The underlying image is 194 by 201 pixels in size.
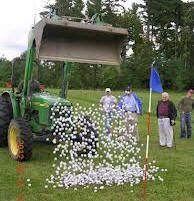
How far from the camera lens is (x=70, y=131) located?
8.86 m

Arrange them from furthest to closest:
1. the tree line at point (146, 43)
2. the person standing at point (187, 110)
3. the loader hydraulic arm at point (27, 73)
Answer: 1. the tree line at point (146, 43)
2. the person standing at point (187, 110)
3. the loader hydraulic arm at point (27, 73)

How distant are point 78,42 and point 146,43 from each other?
52.3 meters

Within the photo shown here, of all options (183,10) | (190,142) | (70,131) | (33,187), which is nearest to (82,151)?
(70,131)

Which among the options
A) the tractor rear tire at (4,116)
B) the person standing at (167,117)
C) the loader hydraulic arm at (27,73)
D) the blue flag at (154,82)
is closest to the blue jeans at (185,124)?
the person standing at (167,117)

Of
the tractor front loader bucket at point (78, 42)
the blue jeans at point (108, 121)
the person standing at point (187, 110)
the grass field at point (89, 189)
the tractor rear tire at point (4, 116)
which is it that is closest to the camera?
the grass field at point (89, 189)

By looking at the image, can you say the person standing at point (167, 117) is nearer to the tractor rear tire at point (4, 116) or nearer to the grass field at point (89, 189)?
the grass field at point (89, 189)

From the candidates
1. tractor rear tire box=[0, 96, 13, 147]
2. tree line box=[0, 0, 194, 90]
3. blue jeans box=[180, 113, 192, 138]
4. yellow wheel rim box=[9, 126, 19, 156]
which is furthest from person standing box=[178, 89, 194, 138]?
tree line box=[0, 0, 194, 90]

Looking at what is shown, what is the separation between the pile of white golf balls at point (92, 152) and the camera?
28.8 feet

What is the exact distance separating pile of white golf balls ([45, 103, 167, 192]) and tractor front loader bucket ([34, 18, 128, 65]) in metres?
Answer: 0.94

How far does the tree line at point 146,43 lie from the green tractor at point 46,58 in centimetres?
3928

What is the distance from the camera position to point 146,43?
61.0 metres

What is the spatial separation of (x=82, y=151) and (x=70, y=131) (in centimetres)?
39

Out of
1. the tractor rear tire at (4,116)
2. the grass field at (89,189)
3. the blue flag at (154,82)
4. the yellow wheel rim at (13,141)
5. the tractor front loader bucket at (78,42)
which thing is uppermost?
the tractor front loader bucket at (78,42)

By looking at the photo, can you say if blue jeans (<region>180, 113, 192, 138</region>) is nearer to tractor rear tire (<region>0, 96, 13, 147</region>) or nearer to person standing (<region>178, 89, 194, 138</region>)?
person standing (<region>178, 89, 194, 138</region>)
